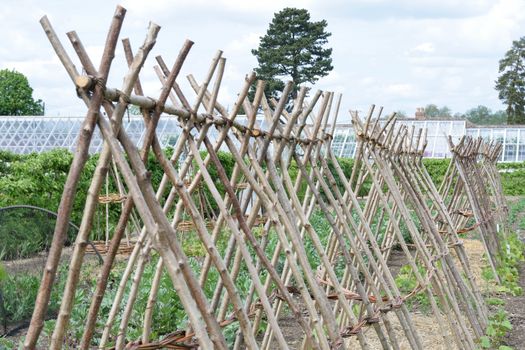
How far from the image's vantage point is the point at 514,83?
46.8 m

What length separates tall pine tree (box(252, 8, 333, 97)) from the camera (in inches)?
1247

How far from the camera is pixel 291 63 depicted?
31641 mm

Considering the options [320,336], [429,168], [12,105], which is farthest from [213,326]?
[12,105]

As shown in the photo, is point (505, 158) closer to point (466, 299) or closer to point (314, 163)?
point (466, 299)

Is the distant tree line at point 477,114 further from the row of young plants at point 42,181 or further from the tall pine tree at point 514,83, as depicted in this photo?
the row of young plants at point 42,181

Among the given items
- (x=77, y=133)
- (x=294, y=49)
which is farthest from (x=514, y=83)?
(x=77, y=133)

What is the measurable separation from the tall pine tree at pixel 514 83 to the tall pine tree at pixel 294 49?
1906cm

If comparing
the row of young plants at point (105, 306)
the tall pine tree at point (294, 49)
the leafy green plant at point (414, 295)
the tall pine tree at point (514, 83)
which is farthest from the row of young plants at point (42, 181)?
the tall pine tree at point (514, 83)

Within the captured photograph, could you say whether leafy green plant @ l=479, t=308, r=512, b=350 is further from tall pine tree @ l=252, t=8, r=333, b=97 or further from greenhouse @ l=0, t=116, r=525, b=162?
tall pine tree @ l=252, t=8, r=333, b=97

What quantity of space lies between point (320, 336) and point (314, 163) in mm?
1151

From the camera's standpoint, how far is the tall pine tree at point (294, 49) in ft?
104

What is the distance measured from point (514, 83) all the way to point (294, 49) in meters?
21.0

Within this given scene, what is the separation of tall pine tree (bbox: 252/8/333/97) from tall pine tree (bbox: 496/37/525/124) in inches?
750

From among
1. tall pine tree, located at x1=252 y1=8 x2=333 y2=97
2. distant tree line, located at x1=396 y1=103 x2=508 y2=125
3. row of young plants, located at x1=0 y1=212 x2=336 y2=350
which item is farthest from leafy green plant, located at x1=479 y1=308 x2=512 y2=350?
distant tree line, located at x1=396 y1=103 x2=508 y2=125
